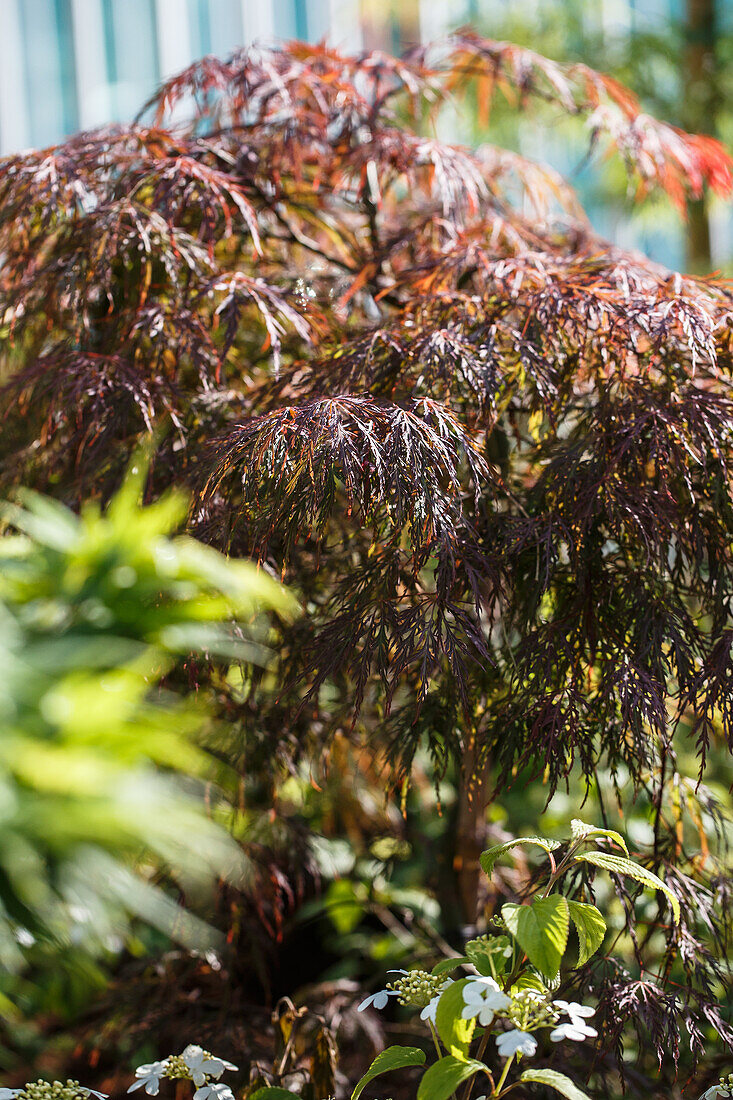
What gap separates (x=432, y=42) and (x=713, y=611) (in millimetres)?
1395

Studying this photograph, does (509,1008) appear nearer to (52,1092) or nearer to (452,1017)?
(452,1017)

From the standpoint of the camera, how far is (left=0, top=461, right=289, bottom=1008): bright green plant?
605mm

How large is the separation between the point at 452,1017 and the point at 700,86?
389 cm

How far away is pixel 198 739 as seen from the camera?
1.57 meters

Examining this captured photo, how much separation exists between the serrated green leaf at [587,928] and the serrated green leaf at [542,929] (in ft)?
0.14

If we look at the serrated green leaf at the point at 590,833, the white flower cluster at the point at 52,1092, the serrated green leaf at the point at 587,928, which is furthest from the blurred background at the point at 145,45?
the white flower cluster at the point at 52,1092

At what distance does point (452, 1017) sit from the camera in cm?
100

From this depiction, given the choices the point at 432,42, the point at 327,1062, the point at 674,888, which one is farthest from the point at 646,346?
the point at 327,1062

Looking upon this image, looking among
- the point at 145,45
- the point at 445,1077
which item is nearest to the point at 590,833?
the point at 445,1077

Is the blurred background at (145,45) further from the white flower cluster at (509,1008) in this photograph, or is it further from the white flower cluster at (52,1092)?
the white flower cluster at (52,1092)

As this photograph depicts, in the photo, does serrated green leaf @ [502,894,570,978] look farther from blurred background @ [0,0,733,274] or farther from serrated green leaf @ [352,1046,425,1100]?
blurred background @ [0,0,733,274]

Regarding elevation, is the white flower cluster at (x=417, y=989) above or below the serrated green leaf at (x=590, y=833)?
below

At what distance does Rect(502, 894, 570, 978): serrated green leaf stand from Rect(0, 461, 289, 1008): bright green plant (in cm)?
44

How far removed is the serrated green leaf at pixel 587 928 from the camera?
1029mm
